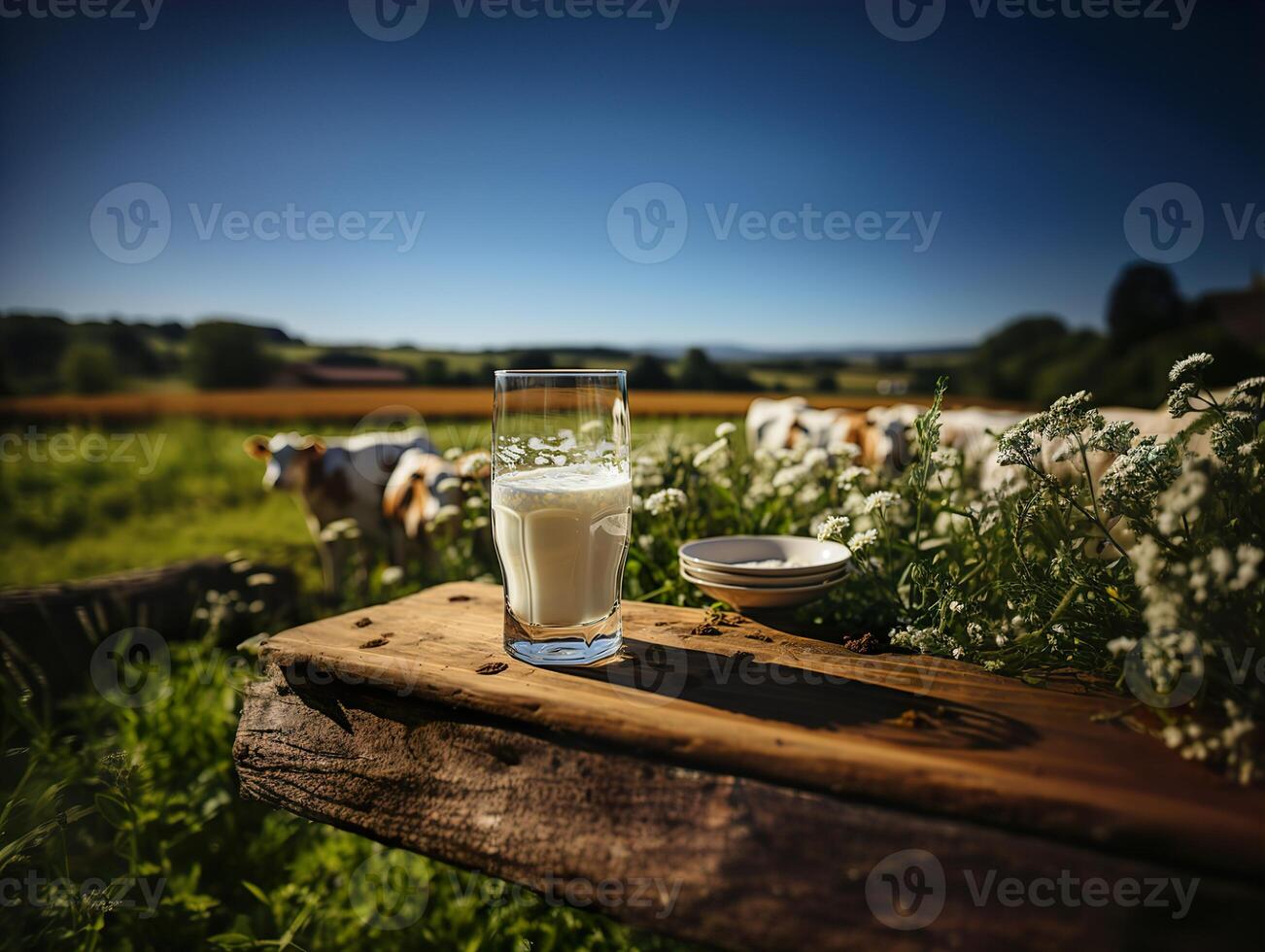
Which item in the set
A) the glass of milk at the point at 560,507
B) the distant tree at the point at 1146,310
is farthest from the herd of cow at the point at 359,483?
the distant tree at the point at 1146,310

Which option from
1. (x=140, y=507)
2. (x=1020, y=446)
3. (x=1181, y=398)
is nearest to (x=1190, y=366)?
(x=1181, y=398)

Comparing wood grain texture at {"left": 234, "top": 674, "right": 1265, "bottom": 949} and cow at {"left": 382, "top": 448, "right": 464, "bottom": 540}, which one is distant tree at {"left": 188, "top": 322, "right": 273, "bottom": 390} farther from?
wood grain texture at {"left": 234, "top": 674, "right": 1265, "bottom": 949}

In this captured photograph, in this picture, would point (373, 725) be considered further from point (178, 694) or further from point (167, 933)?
point (178, 694)

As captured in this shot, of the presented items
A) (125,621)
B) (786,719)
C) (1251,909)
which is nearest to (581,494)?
(786,719)

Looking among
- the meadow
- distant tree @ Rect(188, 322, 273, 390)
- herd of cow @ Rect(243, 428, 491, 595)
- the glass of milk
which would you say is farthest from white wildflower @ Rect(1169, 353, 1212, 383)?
distant tree @ Rect(188, 322, 273, 390)

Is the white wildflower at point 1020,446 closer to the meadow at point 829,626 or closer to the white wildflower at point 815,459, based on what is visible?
the meadow at point 829,626

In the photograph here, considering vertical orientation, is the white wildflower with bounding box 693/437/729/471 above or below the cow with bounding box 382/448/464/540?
above
